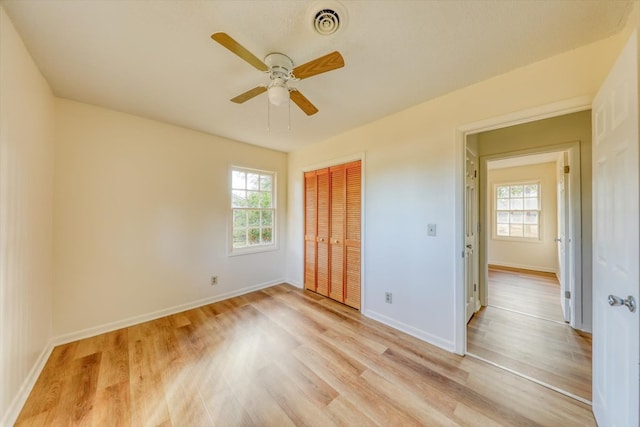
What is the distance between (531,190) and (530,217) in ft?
2.02

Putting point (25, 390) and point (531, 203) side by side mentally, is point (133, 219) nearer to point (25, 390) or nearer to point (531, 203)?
point (25, 390)

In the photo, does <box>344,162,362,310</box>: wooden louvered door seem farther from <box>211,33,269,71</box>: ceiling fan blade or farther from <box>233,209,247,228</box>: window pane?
<box>211,33,269,71</box>: ceiling fan blade

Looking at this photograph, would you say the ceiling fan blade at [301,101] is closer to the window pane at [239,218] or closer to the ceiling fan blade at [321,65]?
the ceiling fan blade at [321,65]

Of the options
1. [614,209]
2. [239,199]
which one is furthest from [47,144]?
[614,209]

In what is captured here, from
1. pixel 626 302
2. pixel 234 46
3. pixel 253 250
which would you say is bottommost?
pixel 253 250

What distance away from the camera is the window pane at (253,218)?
12.1ft

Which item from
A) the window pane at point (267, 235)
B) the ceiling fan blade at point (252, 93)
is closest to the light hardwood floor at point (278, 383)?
the window pane at point (267, 235)

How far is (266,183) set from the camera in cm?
393

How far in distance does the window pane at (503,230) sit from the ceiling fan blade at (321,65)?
606 cm

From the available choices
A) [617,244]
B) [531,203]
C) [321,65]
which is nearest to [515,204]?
[531,203]

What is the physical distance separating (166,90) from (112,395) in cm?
247

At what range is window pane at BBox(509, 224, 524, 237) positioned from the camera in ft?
17.0

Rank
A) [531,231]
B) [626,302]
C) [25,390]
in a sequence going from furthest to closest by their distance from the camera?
[531,231]
[25,390]
[626,302]

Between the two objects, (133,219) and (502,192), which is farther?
(502,192)
